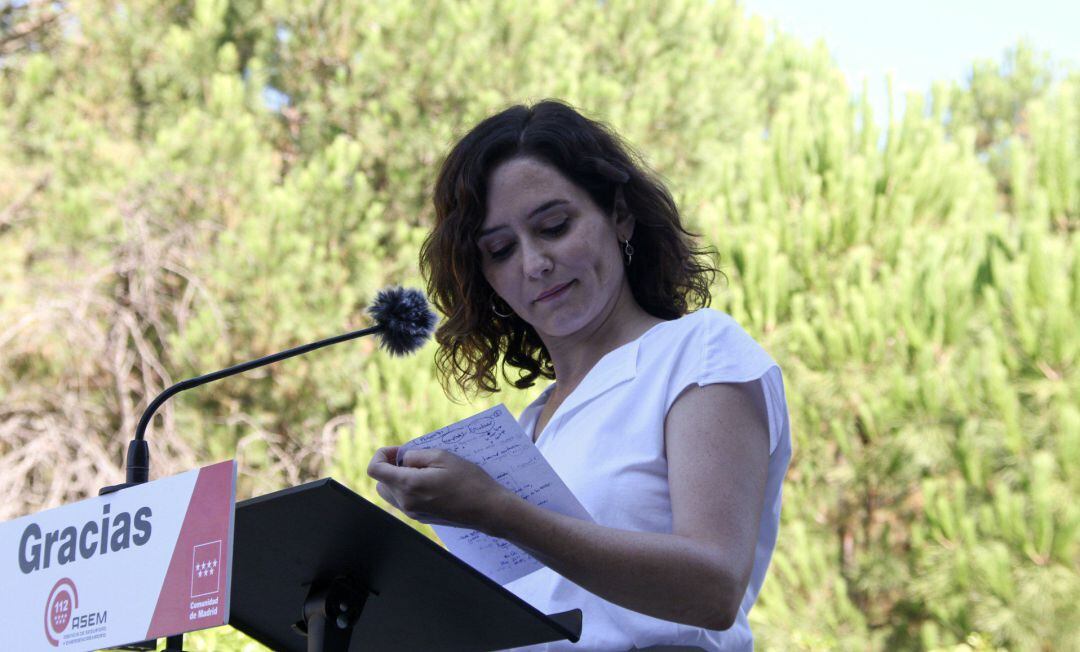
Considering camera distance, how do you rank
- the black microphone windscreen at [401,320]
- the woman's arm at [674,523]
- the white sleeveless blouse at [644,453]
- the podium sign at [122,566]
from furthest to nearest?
1. the black microphone windscreen at [401,320]
2. the white sleeveless blouse at [644,453]
3. the woman's arm at [674,523]
4. the podium sign at [122,566]

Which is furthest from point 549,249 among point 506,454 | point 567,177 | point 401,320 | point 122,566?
point 122,566

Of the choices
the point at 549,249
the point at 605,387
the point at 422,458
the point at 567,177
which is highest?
the point at 567,177

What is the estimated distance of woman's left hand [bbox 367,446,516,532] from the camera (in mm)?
1193

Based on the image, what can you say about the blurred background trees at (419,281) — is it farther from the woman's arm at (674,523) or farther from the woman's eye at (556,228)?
the woman's arm at (674,523)

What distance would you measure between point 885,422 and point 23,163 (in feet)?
18.5

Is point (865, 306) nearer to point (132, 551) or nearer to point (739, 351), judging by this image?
point (739, 351)

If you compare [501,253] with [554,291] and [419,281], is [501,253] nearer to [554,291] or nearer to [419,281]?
[554,291]

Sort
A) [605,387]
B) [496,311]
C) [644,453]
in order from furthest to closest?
1. [496,311]
2. [605,387]
3. [644,453]

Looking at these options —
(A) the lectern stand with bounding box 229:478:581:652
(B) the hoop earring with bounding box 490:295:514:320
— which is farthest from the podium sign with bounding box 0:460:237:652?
(B) the hoop earring with bounding box 490:295:514:320

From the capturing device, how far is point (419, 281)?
25.6 feet

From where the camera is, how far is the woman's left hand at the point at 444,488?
1.19 m

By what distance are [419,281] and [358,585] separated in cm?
653

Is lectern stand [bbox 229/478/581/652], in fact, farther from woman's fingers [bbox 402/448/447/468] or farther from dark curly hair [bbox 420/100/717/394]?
dark curly hair [bbox 420/100/717/394]

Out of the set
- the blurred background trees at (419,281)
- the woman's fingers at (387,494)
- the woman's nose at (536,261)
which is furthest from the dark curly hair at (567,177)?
the blurred background trees at (419,281)
